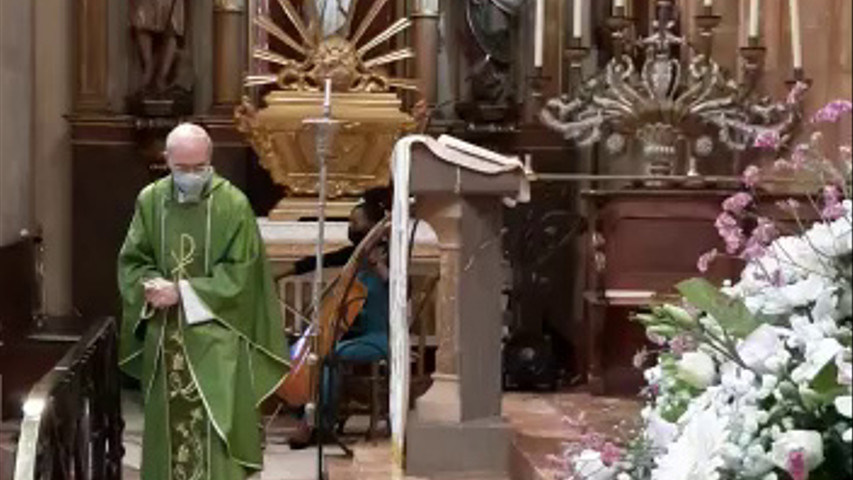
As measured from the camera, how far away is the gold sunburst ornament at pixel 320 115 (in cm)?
1052

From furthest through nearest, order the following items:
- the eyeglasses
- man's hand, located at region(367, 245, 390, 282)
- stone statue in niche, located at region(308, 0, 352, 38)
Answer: stone statue in niche, located at region(308, 0, 352, 38)
man's hand, located at region(367, 245, 390, 282)
the eyeglasses

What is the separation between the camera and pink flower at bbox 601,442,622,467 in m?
2.52

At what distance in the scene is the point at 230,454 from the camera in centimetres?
687

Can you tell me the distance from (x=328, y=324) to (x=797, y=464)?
644 cm

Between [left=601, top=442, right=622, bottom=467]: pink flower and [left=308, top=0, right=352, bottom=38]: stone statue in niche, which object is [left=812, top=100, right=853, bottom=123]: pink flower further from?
[left=308, top=0, right=352, bottom=38]: stone statue in niche

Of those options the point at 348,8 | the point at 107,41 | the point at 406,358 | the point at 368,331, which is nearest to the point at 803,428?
the point at 406,358

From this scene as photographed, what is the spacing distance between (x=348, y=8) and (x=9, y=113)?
249 cm

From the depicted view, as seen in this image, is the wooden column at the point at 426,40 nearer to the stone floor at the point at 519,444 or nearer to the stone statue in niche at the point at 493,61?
the stone statue in niche at the point at 493,61

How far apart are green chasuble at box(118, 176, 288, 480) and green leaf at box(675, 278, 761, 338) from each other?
15.2 ft

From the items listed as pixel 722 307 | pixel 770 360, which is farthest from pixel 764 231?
pixel 770 360

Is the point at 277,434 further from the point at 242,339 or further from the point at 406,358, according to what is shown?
the point at 406,358

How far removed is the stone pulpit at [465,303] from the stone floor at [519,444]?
0.37ft

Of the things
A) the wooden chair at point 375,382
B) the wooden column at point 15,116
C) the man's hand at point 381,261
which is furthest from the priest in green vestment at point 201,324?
the wooden column at point 15,116

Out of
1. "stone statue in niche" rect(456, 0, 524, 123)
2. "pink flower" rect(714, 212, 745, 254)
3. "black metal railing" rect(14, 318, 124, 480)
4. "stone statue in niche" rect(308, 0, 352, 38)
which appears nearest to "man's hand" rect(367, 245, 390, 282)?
"black metal railing" rect(14, 318, 124, 480)
